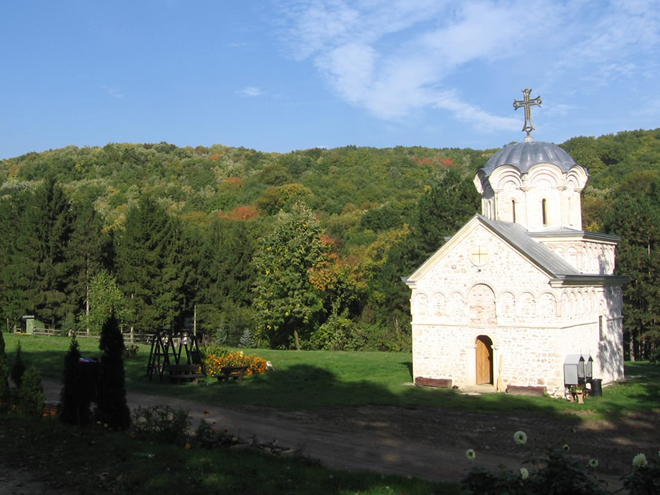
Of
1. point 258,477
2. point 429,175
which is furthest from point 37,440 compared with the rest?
point 429,175

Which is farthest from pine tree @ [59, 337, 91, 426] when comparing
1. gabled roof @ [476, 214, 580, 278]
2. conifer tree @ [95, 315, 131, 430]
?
gabled roof @ [476, 214, 580, 278]

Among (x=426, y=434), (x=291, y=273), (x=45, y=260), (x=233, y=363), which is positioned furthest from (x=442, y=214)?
(x=426, y=434)

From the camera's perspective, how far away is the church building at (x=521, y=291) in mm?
19328

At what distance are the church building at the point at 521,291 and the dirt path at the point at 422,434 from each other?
344cm

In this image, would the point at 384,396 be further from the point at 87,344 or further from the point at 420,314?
the point at 87,344

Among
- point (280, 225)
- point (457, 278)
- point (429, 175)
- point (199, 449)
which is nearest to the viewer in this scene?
point (199, 449)

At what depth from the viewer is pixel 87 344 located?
1179 inches

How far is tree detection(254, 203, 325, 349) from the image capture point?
3744cm

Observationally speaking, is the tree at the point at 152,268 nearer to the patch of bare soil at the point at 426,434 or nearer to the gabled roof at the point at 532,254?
the patch of bare soil at the point at 426,434

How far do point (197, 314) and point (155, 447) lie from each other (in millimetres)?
34170

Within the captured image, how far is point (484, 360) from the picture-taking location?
21.0 m

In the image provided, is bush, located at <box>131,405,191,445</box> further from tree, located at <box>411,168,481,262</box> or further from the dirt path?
tree, located at <box>411,168,481,262</box>

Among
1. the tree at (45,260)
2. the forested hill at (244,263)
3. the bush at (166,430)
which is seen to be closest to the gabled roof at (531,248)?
the bush at (166,430)

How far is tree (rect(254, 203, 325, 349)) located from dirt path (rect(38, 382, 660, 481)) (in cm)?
1994
